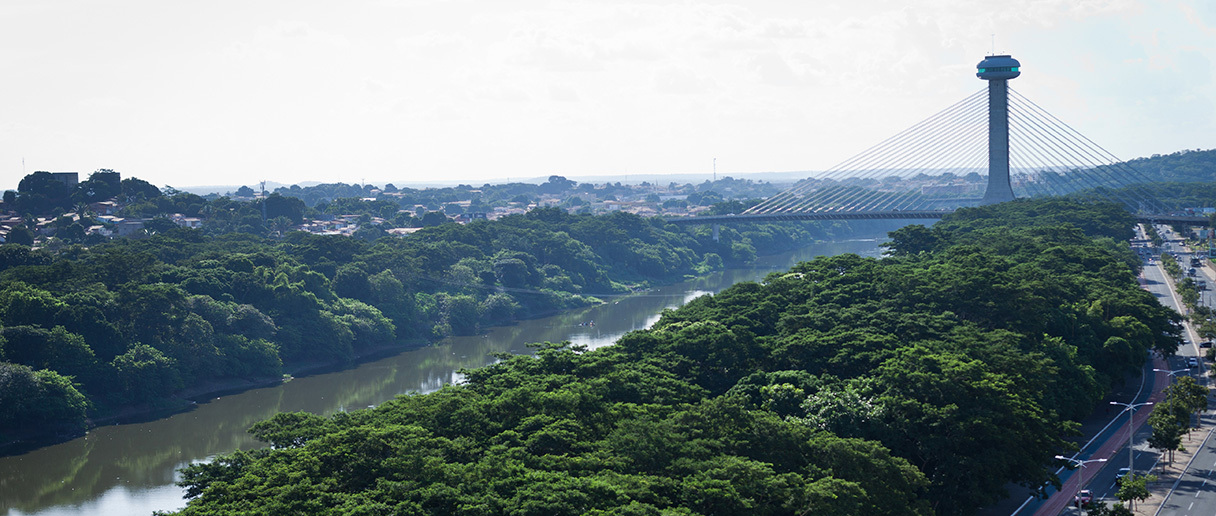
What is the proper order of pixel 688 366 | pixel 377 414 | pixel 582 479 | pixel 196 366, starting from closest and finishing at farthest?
pixel 582 479
pixel 377 414
pixel 688 366
pixel 196 366

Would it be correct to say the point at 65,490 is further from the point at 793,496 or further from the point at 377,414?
the point at 793,496

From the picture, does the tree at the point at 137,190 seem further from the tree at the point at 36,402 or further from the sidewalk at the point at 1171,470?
the sidewalk at the point at 1171,470

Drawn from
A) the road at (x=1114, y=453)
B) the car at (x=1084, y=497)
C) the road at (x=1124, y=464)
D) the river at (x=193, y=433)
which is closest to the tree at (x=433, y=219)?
the river at (x=193, y=433)

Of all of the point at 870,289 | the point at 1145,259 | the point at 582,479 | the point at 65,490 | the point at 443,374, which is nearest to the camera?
the point at 582,479

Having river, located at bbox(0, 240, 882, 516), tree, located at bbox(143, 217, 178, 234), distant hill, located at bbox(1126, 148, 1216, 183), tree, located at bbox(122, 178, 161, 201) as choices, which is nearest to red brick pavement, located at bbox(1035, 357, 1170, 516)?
river, located at bbox(0, 240, 882, 516)

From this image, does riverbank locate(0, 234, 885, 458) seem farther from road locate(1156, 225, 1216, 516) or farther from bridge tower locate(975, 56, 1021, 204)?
bridge tower locate(975, 56, 1021, 204)

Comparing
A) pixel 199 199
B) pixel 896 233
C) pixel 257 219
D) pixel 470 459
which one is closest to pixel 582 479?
pixel 470 459
